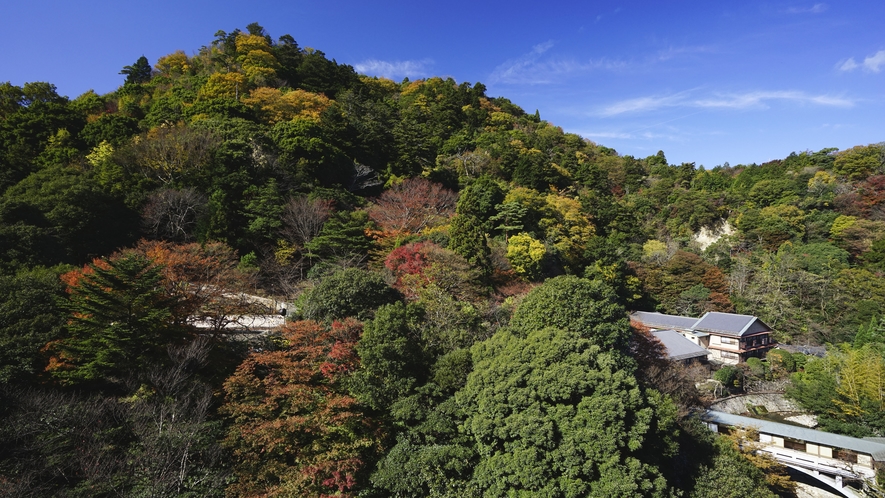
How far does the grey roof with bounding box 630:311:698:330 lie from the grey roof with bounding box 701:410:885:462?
8544 millimetres

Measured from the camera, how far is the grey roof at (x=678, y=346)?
21.3 meters

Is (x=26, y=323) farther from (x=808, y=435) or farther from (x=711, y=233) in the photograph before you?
(x=711, y=233)

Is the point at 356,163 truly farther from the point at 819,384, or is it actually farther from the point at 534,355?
the point at 819,384

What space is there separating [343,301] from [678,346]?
63.7ft

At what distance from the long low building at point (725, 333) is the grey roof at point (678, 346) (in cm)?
107

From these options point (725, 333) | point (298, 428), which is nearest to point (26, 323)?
point (298, 428)

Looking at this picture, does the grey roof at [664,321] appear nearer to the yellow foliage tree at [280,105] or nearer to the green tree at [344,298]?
the green tree at [344,298]

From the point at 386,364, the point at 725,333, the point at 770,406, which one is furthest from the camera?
the point at 725,333

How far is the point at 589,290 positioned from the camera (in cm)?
1130

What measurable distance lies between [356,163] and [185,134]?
9.48 metres

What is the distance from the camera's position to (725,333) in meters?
23.6

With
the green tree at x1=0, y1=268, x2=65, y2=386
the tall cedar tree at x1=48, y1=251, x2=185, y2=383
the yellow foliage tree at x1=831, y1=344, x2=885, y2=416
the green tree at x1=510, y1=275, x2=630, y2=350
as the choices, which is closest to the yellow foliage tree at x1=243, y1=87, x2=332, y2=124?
the green tree at x1=0, y1=268, x2=65, y2=386

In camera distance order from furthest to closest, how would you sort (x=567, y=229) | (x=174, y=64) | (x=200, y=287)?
(x=174, y=64), (x=567, y=229), (x=200, y=287)

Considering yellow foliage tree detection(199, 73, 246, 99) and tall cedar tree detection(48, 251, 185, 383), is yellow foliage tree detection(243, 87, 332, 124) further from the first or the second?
tall cedar tree detection(48, 251, 185, 383)
